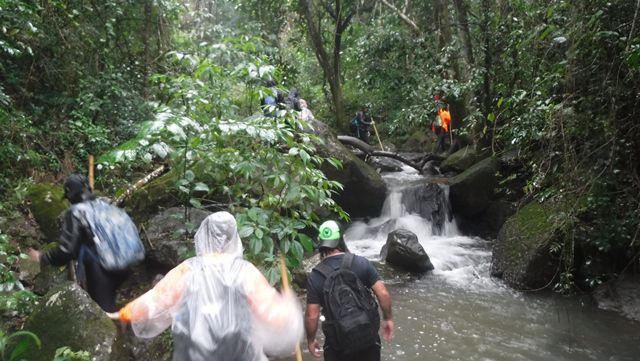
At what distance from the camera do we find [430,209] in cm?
1219

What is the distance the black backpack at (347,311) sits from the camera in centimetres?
316

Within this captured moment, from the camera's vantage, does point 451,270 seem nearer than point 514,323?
No

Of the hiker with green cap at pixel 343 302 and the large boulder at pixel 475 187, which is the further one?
the large boulder at pixel 475 187

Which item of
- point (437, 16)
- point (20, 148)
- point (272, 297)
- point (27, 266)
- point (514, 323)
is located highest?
point (437, 16)

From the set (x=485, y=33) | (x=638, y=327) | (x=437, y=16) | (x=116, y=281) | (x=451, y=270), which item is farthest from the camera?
(x=437, y=16)

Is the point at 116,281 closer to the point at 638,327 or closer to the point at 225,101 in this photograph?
the point at 225,101

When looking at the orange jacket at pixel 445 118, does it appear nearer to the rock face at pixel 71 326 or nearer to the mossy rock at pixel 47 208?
the mossy rock at pixel 47 208

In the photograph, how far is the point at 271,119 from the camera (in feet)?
15.7

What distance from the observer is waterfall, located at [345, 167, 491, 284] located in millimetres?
10172

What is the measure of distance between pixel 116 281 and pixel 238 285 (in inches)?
83.8

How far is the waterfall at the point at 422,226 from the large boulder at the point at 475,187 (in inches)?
13.6

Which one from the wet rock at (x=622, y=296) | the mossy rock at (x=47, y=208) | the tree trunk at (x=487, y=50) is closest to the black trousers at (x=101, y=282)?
the mossy rock at (x=47, y=208)

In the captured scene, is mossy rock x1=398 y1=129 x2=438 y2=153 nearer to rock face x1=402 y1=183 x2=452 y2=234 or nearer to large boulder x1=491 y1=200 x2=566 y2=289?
rock face x1=402 y1=183 x2=452 y2=234

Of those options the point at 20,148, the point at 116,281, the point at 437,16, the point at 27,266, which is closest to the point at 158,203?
the point at 27,266
